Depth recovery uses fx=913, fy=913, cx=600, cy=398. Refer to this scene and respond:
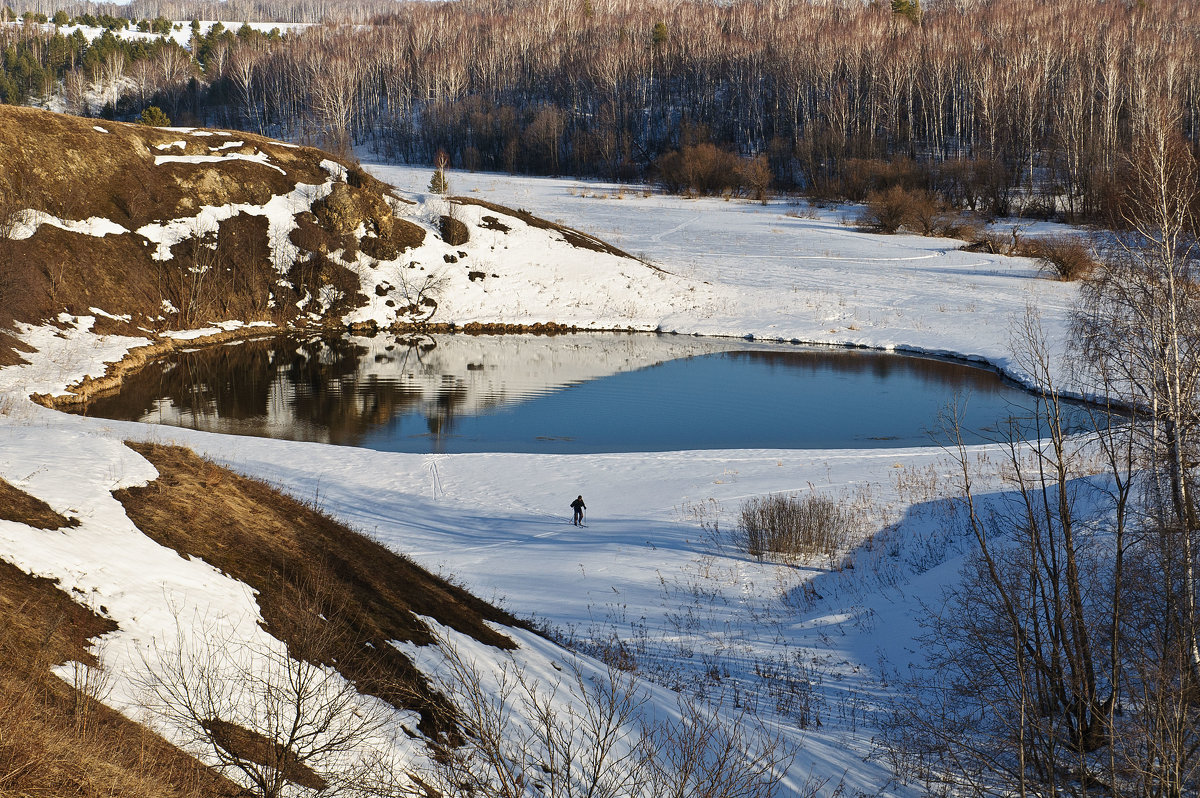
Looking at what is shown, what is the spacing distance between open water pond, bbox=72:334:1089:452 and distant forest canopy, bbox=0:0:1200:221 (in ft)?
98.0

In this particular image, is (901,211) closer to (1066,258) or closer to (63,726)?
(1066,258)

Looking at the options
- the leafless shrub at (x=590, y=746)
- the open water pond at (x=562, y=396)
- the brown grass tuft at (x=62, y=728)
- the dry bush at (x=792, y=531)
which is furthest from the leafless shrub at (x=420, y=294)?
the brown grass tuft at (x=62, y=728)

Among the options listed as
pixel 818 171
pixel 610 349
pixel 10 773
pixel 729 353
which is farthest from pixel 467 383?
pixel 818 171

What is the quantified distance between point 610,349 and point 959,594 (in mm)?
32719

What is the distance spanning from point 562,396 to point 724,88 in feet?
313

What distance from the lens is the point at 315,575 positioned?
11250 mm

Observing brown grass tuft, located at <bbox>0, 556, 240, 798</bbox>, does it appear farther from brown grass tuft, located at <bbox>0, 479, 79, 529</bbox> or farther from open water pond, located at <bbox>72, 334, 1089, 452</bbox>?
open water pond, located at <bbox>72, 334, 1089, 452</bbox>

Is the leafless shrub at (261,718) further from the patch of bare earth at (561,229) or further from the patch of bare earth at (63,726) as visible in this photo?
the patch of bare earth at (561,229)

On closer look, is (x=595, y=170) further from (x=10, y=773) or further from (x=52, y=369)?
(x=10, y=773)

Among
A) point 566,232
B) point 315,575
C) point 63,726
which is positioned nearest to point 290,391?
point 315,575

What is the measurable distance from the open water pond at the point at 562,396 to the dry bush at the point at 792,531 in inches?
259

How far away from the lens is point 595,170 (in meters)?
105

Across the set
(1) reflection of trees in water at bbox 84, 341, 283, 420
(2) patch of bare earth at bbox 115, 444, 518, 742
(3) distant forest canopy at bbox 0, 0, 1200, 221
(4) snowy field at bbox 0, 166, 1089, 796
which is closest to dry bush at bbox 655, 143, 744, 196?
(3) distant forest canopy at bbox 0, 0, 1200, 221

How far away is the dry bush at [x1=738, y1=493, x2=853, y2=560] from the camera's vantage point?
742 inches
